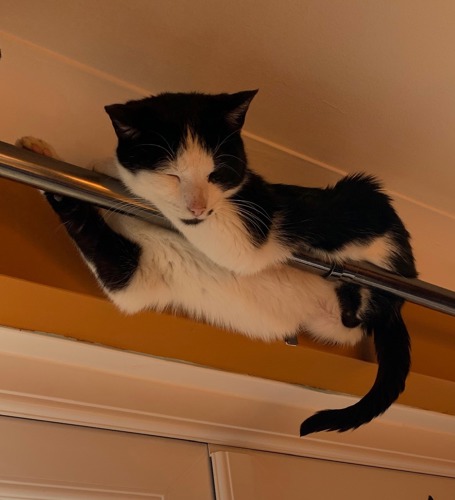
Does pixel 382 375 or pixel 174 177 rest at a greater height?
pixel 174 177

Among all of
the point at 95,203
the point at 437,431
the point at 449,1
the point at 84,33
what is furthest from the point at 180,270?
the point at 437,431

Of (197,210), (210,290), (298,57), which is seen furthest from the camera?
(298,57)

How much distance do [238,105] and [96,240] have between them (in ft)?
1.02

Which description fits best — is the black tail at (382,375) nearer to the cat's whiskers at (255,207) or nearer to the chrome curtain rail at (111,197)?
the chrome curtain rail at (111,197)

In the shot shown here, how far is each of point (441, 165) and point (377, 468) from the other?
2.38 feet

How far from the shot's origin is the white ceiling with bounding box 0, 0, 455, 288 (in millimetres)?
965

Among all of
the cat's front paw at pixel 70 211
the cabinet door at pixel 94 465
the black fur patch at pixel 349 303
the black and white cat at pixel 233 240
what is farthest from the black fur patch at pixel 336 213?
the cabinet door at pixel 94 465

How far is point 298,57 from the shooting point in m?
1.06

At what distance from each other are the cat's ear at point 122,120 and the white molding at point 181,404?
1.09 feet

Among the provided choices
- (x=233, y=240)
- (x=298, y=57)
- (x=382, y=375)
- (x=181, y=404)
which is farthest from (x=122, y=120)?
(x=382, y=375)

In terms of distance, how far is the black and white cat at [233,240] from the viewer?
849 millimetres

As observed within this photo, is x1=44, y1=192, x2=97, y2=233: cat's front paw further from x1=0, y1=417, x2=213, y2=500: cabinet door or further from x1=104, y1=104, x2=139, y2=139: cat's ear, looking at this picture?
x1=0, y1=417, x2=213, y2=500: cabinet door

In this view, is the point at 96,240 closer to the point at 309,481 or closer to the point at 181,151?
the point at 181,151

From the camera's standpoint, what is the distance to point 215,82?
1121mm
